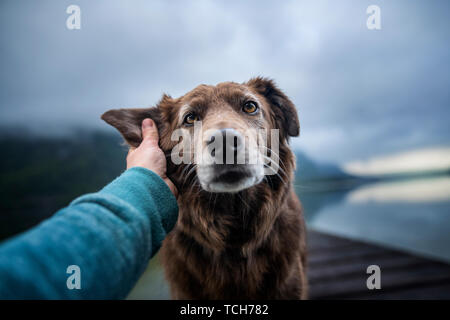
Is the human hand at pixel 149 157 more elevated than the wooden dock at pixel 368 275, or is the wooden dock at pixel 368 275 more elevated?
the human hand at pixel 149 157

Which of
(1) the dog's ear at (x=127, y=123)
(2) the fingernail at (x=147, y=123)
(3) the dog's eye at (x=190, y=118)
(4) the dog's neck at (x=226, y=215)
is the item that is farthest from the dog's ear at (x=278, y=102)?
(1) the dog's ear at (x=127, y=123)

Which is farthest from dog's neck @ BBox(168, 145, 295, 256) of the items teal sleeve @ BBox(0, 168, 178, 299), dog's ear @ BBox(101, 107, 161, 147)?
teal sleeve @ BBox(0, 168, 178, 299)

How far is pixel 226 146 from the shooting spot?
50.7 inches

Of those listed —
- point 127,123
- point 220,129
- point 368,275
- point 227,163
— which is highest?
point 127,123

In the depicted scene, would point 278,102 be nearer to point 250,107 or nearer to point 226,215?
point 250,107

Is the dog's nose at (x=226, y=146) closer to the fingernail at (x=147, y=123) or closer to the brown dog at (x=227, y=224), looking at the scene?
the brown dog at (x=227, y=224)

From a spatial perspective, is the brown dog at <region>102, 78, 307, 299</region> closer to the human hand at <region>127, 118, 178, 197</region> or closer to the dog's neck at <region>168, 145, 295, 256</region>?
the dog's neck at <region>168, 145, 295, 256</region>

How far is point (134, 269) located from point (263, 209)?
1211mm

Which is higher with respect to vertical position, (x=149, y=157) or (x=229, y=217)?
(x=149, y=157)

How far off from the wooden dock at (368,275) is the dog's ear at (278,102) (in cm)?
220

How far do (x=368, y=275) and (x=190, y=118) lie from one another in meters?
3.20

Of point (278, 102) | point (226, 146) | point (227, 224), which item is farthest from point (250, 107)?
point (227, 224)

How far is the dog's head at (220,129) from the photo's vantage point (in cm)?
133

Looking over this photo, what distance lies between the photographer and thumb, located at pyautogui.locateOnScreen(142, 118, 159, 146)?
172 cm
